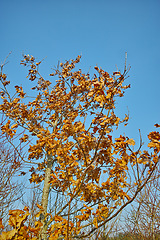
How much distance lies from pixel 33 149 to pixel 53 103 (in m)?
1.49

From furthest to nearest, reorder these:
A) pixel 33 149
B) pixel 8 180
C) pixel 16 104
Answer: pixel 8 180
pixel 16 104
pixel 33 149

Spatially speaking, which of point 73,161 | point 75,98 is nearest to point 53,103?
point 75,98

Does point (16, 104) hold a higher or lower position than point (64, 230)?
higher

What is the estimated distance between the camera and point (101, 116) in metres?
1.79

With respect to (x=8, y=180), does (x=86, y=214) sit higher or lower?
lower

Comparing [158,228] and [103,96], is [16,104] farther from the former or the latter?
[158,228]

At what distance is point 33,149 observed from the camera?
337cm

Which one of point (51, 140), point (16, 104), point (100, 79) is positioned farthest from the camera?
point (16, 104)

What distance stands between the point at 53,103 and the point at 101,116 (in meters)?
2.81

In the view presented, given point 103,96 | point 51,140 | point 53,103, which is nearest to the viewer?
point 103,96

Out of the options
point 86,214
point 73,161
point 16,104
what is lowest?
point 86,214

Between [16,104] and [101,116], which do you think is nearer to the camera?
[101,116]

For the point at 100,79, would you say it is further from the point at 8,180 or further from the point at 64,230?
the point at 8,180

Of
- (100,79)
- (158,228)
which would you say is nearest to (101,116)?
(100,79)
